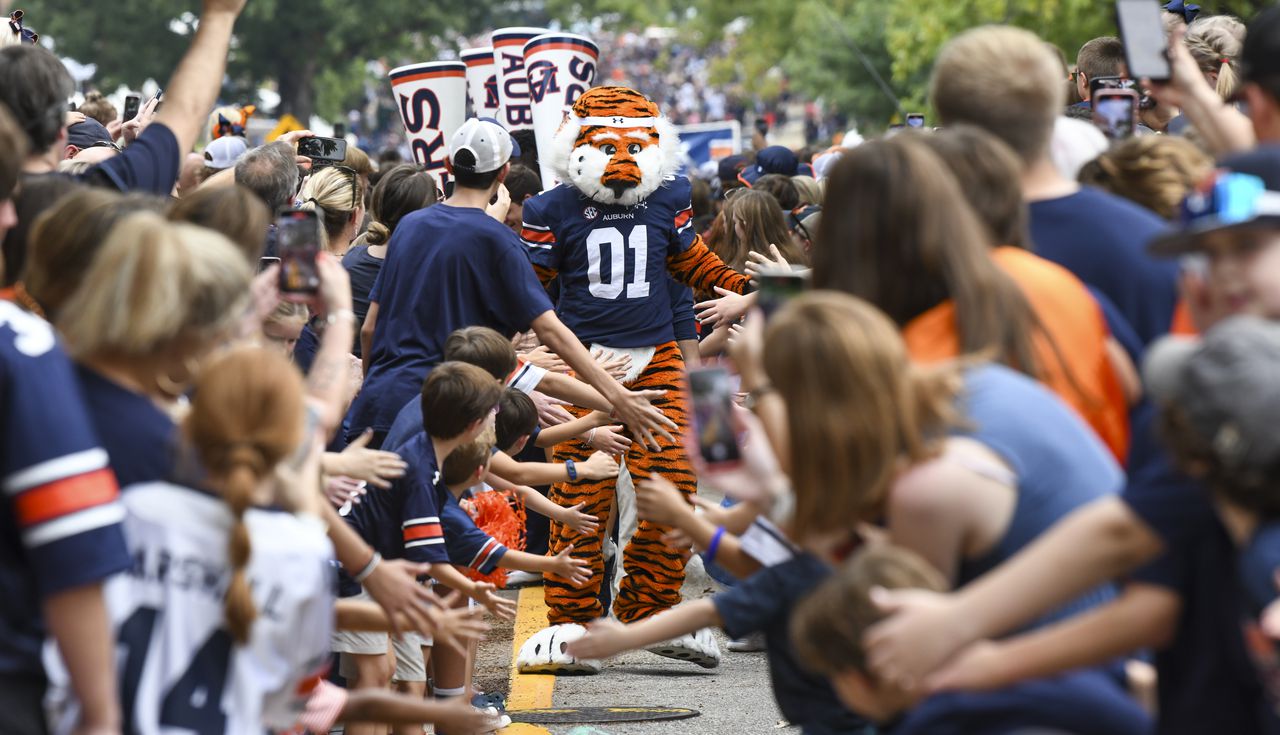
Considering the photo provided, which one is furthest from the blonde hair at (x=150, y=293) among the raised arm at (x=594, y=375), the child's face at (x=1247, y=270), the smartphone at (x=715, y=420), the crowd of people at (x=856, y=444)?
the raised arm at (x=594, y=375)

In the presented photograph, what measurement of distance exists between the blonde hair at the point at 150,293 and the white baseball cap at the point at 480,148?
11.9 feet

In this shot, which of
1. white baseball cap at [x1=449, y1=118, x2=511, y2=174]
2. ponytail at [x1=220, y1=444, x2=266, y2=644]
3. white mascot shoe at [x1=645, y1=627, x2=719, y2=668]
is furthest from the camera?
white mascot shoe at [x1=645, y1=627, x2=719, y2=668]

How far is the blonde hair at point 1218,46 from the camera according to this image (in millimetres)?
6027

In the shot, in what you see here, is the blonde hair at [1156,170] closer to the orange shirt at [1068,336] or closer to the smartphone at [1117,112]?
the smartphone at [1117,112]

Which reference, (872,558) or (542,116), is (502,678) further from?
(872,558)

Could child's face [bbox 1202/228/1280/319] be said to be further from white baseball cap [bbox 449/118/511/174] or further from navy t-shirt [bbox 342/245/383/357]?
navy t-shirt [bbox 342/245/383/357]

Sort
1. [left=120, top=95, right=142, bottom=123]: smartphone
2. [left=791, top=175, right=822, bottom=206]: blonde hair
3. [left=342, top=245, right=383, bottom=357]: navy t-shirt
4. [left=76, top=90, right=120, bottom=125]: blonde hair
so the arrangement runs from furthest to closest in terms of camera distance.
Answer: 1. [left=76, top=90, right=120, bottom=125]: blonde hair
2. [left=791, top=175, right=822, bottom=206]: blonde hair
3. [left=120, top=95, right=142, bottom=123]: smartphone
4. [left=342, top=245, right=383, bottom=357]: navy t-shirt

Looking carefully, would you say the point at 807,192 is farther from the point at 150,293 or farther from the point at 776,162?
the point at 150,293

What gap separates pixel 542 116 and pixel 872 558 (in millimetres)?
7689

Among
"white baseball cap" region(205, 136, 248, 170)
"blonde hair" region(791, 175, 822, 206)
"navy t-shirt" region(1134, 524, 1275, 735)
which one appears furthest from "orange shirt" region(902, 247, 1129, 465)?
"blonde hair" region(791, 175, 822, 206)

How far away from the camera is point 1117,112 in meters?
4.82

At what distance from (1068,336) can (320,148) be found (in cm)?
575

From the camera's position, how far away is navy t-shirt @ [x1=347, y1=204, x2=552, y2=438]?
21.8ft

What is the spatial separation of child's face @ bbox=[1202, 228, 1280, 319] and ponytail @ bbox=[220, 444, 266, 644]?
68.3 inches
